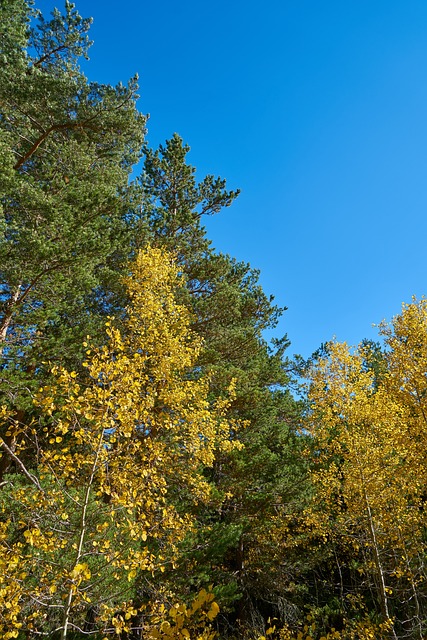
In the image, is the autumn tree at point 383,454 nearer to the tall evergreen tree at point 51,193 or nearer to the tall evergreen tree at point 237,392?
the tall evergreen tree at point 237,392

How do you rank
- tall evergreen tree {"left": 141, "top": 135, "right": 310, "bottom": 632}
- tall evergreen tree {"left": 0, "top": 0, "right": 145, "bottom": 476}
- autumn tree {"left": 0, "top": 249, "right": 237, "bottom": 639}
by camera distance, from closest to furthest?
autumn tree {"left": 0, "top": 249, "right": 237, "bottom": 639} < tall evergreen tree {"left": 0, "top": 0, "right": 145, "bottom": 476} < tall evergreen tree {"left": 141, "top": 135, "right": 310, "bottom": 632}

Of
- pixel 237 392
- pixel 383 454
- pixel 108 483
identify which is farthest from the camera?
pixel 237 392

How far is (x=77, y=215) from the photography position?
832cm

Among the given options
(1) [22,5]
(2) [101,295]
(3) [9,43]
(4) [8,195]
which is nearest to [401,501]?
(2) [101,295]

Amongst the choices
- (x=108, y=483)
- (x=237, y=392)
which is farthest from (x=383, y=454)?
(x=108, y=483)

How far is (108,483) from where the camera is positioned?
414cm

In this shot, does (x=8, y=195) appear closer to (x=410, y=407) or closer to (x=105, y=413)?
(x=105, y=413)

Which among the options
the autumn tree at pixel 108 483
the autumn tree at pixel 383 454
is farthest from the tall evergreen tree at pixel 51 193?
the autumn tree at pixel 383 454

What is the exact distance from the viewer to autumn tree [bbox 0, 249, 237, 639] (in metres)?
3.50

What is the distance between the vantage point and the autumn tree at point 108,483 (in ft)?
11.5

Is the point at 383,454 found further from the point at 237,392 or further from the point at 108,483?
the point at 108,483

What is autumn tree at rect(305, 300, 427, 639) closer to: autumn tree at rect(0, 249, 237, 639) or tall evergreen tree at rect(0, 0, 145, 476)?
autumn tree at rect(0, 249, 237, 639)

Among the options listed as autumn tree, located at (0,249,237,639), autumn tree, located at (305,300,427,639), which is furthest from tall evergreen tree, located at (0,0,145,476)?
autumn tree, located at (305,300,427,639)

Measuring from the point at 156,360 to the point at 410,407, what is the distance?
669 cm
